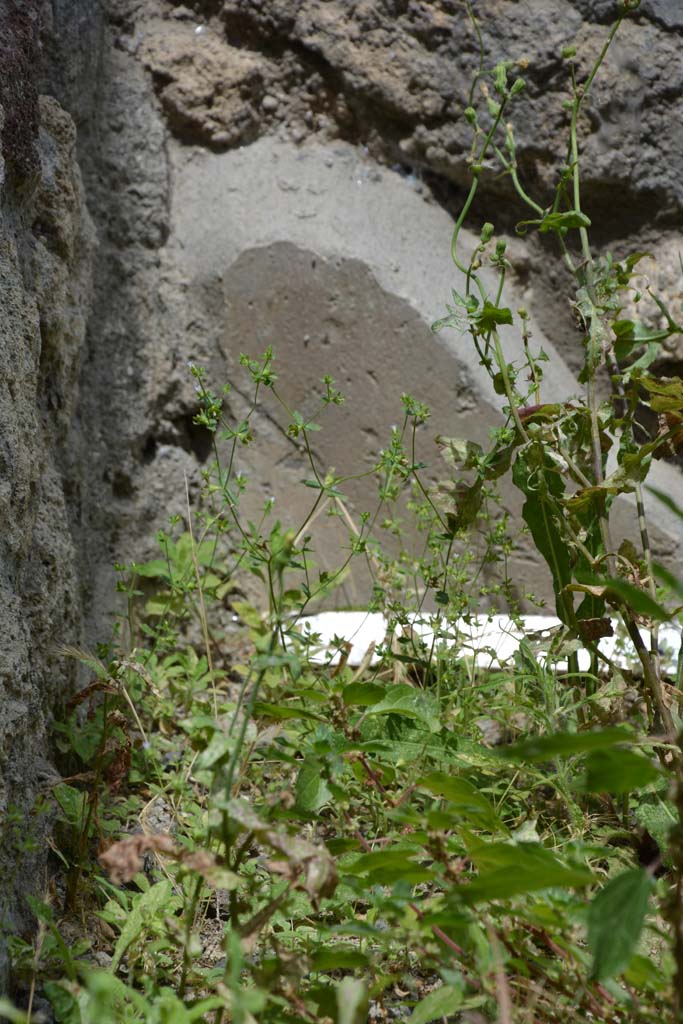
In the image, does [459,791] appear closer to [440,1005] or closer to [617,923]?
[440,1005]

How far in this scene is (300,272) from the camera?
2.46 meters

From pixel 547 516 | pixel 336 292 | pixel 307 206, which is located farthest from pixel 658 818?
pixel 307 206

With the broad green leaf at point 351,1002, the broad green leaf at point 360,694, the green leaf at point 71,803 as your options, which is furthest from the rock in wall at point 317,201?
the broad green leaf at point 351,1002

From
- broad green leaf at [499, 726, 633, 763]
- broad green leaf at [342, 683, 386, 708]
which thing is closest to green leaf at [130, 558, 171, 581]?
broad green leaf at [342, 683, 386, 708]

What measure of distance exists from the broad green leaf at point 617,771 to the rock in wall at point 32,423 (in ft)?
2.57

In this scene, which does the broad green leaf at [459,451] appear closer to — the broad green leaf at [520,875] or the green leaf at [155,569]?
the green leaf at [155,569]

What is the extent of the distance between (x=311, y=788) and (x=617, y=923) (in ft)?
1.54

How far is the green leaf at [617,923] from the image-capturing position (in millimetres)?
828

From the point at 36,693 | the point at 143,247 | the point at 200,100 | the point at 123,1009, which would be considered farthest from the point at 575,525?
the point at 200,100

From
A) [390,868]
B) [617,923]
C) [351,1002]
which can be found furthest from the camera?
[390,868]

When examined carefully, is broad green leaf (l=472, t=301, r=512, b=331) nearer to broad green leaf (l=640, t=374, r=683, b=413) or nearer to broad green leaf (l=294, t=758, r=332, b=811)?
broad green leaf (l=640, t=374, r=683, b=413)

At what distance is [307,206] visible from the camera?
253 cm

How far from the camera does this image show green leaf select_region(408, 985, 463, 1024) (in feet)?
3.64

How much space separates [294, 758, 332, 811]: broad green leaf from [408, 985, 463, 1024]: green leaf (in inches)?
9.5
